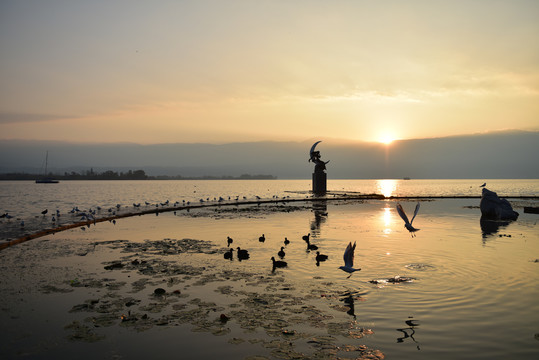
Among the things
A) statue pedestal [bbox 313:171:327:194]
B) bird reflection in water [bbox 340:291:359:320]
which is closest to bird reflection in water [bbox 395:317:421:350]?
bird reflection in water [bbox 340:291:359:320]

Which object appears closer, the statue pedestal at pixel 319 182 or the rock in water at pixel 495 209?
the rock in water at pixel 495 209

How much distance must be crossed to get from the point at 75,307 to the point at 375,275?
405 inches

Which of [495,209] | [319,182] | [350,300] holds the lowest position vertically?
[350,300]

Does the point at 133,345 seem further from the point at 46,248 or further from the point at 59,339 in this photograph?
the point at 46,248

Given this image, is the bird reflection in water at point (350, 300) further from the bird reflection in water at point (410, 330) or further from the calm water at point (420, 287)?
the bird reflection in water at point (410, 330)

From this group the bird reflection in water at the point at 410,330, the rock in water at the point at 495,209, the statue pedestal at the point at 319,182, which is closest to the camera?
the bird reflection in water at the point at 410,330

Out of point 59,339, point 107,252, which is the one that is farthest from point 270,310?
point 107,252

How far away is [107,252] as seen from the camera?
18938 mm

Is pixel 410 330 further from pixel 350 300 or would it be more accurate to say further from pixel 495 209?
pixel 495 209

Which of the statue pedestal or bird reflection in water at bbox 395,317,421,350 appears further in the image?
the statue pedestal

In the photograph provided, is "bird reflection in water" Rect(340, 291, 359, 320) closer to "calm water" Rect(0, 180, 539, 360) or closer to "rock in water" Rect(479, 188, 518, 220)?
"calm water" Rect(0, 180, 539, 360)

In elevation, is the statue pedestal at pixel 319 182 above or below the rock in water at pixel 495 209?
above

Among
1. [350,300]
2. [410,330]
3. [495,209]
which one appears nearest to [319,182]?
[495,209]

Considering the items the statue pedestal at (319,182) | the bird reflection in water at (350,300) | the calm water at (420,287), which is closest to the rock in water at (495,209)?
the calm water at (420,287)
